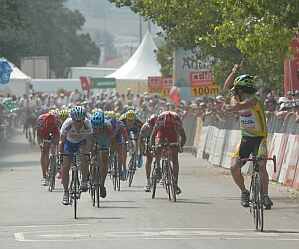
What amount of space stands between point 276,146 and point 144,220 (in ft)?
30.0

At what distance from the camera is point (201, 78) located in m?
43.9

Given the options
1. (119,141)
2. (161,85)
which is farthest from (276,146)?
(161,85)

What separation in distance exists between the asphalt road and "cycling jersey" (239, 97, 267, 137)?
49.8 inches

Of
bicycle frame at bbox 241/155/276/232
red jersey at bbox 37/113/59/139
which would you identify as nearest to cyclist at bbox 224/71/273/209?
bicycle frame at bbox 241/155/276/232

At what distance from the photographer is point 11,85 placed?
7075 cm

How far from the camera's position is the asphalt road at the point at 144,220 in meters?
14.8

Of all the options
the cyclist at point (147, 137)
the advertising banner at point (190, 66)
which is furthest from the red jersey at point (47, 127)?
the advertising banner at point (190, 66)

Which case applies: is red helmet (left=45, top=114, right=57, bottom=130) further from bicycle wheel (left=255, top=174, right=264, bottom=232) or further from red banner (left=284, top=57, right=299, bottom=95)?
bicycle wheel (left=255, top=174, right=264, bottom=232)

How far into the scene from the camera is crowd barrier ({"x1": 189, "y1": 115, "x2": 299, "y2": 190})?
80.1ft

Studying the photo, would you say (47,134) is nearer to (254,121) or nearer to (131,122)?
(131,122)

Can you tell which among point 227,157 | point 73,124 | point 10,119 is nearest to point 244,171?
point 227,157

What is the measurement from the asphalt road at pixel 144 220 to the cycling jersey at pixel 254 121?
4.15ft

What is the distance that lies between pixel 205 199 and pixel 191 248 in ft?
25.9

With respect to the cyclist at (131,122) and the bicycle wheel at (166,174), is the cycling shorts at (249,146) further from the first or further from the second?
the cyclist at (131,122)
